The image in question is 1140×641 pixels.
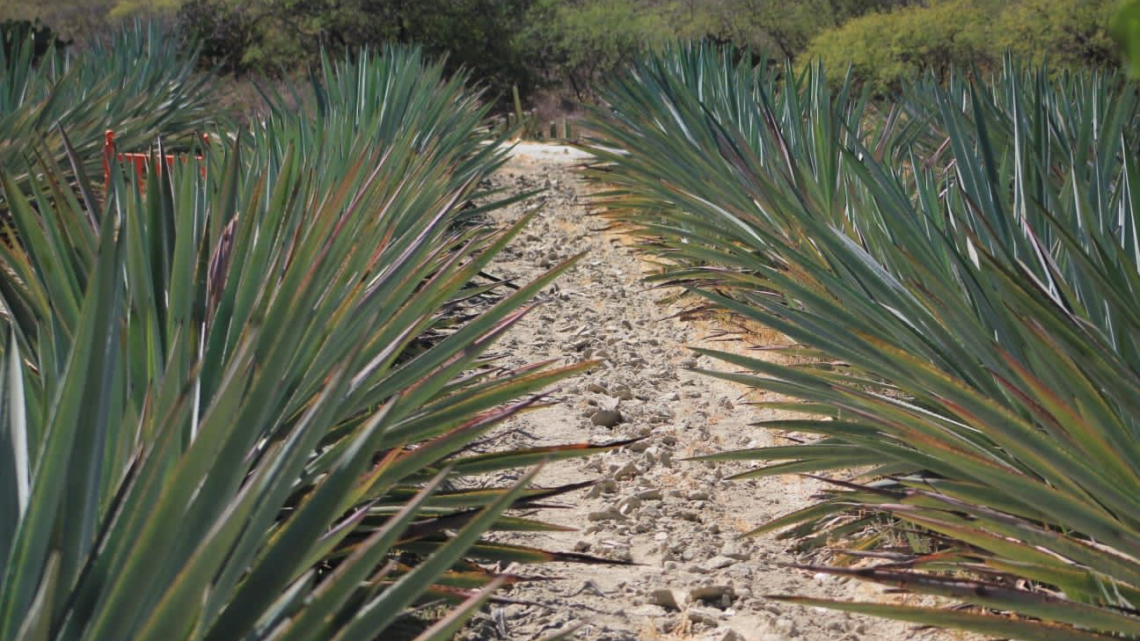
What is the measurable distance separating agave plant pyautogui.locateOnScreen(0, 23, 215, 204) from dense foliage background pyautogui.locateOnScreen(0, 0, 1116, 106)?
8.72m

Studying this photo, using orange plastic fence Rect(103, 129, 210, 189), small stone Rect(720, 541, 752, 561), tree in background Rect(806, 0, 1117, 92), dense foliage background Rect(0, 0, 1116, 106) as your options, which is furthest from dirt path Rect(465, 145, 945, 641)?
dense foliage background Rect(0, 0, 1116, 106)

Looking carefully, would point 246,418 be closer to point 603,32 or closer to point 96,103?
point 96,103

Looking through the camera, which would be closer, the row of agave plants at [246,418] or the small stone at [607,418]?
the row of agave plants at [246,418]

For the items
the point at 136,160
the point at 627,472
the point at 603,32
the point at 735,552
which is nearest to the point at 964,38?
the point at 603,32

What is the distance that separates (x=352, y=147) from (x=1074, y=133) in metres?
3.84

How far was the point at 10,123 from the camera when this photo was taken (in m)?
7.27

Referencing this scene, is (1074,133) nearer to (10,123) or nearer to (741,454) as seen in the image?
(741,454)

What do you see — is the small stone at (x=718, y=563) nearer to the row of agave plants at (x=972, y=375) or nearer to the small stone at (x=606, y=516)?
the row of agave plants at (x=972, y=375)

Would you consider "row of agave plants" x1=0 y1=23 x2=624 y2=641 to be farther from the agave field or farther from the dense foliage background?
the dense foliage background

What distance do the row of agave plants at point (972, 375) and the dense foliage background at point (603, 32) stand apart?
16306 mm

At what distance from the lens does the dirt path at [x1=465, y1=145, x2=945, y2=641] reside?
3037 millimetres

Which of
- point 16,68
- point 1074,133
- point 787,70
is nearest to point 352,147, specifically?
point 787,70

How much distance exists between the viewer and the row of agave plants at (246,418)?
4.52ft

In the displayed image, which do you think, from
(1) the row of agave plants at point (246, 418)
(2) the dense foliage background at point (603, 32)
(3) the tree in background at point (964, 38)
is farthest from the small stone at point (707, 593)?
(2) the dense foliage background at point (603, 32)
